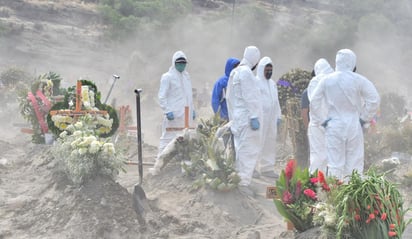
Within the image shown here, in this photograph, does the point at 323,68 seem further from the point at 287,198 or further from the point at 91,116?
the point at 287,198

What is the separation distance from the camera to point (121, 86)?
26.2m

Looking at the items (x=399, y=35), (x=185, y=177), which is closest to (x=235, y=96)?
(x=185, y=177)

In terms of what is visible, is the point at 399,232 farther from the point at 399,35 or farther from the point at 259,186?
the point at 399,35

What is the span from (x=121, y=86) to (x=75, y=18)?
8.59 metres

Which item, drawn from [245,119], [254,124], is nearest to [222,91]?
[245,119]

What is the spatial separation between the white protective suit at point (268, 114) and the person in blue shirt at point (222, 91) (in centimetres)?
46

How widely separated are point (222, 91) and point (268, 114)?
2.64 ft

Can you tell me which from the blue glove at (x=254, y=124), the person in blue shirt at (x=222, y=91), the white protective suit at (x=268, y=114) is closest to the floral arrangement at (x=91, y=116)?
the person in blue shirt at (x=222, y=91)

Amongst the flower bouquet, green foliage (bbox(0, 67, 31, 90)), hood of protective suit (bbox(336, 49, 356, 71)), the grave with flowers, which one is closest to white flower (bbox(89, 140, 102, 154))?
the flower bouquet

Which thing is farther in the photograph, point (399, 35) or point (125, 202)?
point (399, 35)

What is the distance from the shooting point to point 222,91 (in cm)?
1023

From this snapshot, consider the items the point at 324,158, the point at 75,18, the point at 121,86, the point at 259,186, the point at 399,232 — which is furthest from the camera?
the point at 75,18

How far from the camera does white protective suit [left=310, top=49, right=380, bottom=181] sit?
313 inches

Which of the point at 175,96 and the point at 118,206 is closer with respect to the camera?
the point at 118,206
